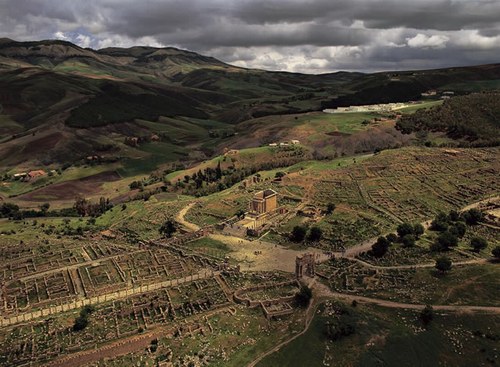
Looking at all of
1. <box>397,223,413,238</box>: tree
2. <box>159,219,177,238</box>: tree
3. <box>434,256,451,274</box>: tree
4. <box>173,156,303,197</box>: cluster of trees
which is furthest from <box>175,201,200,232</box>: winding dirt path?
<box>434,256,451,274</box>: tree

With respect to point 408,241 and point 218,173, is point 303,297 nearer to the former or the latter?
point 408,241

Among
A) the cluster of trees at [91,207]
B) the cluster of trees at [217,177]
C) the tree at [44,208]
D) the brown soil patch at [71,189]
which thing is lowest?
the brown soil patch at [71,189]

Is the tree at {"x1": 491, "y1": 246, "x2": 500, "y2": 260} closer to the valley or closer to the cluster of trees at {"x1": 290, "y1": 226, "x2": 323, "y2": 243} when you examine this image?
the valley

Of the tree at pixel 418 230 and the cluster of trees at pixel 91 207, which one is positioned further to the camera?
the cluster of trees at pixel 91 207

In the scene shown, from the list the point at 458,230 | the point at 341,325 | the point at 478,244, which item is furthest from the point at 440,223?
the point at 341,325

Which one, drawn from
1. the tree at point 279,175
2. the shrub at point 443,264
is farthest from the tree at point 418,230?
the tree at point 279,175

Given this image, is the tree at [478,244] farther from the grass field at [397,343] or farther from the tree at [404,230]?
the grass field at [397,343]

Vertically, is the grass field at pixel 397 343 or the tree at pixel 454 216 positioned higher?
the tree at pixel 454 216
